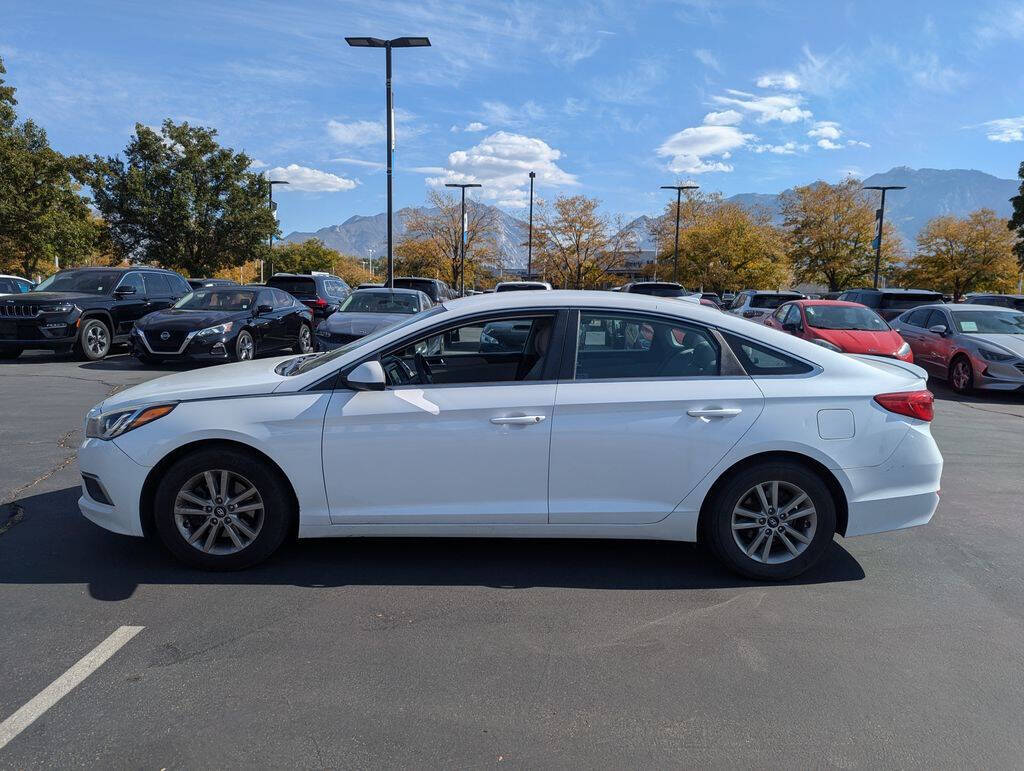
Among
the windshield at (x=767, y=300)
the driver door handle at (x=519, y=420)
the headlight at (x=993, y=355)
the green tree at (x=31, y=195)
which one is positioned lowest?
the headlight at (x=993, y=355)

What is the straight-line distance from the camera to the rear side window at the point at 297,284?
63.4 feet

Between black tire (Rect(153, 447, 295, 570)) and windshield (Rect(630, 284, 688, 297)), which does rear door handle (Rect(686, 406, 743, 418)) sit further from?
windshield (Rect(630, 284, 688, 297))

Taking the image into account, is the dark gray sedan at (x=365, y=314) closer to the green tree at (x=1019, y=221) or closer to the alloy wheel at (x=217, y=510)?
the alloy wheel at (x=217, y=510)

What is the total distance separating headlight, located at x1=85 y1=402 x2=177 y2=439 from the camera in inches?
157

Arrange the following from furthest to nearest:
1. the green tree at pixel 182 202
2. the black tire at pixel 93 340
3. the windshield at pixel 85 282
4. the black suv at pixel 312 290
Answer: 1. the green tree at pixel 182 202
2. the black suv at pixel 312 290
3. the windshield at pixel 85 282
4. the black tire at pixel 93 340

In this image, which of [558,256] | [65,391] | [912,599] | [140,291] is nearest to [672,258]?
[558,256]

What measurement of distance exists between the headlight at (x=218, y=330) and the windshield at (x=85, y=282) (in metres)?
2.89

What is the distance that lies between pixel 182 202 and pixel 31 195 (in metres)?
6.64

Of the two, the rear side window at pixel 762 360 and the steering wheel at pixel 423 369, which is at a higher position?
the rear side window at pixel 762 360

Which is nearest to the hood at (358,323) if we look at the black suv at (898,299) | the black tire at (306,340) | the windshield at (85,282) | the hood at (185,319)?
the hood at (185,319)

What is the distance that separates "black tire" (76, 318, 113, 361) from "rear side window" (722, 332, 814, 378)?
1290cm

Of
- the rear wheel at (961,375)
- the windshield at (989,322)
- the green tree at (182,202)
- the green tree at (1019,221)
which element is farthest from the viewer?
the green tree at (1019,221)

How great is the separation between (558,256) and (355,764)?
2253 inches

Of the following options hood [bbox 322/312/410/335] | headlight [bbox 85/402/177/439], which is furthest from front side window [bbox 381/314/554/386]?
hood [bbox 322/312/410/335]
